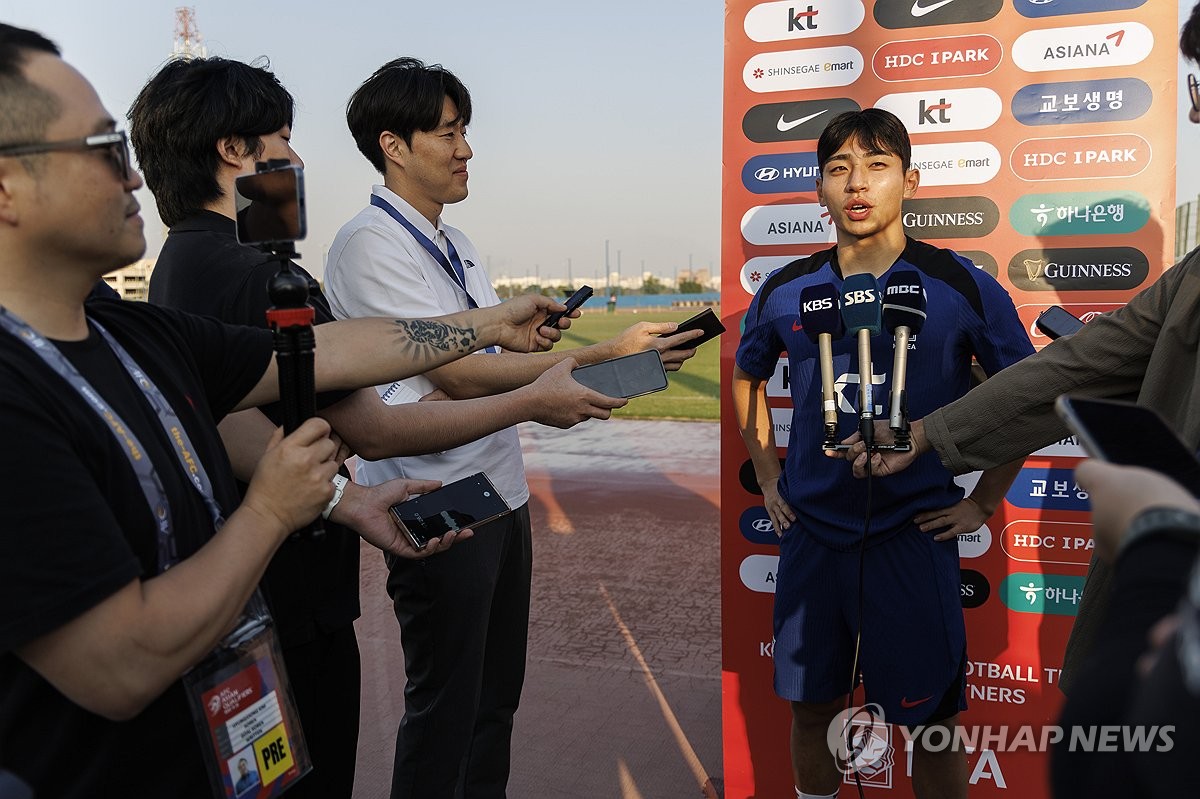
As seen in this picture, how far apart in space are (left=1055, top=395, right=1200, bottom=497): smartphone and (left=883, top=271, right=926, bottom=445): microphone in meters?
1.10

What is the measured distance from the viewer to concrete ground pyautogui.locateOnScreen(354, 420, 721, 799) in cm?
369

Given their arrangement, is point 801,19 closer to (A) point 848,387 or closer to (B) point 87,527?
(A) point 848,387

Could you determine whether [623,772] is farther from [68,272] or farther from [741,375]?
[68,272]

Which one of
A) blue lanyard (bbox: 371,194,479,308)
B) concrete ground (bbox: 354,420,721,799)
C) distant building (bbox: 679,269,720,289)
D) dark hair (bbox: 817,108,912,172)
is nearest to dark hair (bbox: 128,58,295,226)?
blue lanyard (bbox: 371,194,479,308)

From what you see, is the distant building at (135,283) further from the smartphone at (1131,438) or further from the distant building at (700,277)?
the distant building at (700,277)

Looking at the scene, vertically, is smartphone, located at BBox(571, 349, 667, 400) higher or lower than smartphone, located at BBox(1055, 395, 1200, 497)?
lower

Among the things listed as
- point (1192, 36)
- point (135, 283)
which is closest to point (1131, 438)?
point (1192, 36)

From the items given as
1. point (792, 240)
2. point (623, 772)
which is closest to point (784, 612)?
point (623, 772)

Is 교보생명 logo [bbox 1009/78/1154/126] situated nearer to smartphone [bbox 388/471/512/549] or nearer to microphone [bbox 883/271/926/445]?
microphone [bbox 883/271/926/445]

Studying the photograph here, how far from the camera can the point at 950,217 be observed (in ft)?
10.9

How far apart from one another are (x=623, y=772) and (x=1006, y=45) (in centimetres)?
305

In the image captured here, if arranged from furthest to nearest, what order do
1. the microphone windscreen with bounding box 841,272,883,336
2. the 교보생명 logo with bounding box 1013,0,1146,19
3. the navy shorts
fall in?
the 교보생명 logo with bounding box 1013,0,1146,19 < the navy shorts < the microphone windscreen with bounding box 841,272,883,336

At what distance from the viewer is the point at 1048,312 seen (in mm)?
2551

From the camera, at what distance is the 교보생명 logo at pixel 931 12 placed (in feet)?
10.4
